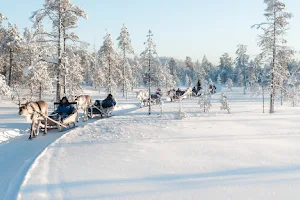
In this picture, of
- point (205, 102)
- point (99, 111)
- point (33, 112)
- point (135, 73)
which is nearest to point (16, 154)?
point (33, 112)

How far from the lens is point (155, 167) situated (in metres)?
6.84

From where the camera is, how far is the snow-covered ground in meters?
5.33

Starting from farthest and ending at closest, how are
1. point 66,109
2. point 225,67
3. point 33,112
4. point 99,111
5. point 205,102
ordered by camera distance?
point 225,67
point 205,102
point 99,111
point 66,109
point 33,112

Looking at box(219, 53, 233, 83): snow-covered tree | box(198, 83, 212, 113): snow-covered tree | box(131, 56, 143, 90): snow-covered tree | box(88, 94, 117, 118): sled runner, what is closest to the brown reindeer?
box(88, 94, 117, 118): sled runner

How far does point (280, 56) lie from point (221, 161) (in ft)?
A: 71.0

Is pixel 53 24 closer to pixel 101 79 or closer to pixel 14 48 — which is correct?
pixel 14 48

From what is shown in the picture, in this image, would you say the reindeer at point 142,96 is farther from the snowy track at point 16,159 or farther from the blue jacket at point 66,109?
the snowy track at point 16,159

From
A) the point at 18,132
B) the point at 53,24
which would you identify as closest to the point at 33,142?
the point at 18,132

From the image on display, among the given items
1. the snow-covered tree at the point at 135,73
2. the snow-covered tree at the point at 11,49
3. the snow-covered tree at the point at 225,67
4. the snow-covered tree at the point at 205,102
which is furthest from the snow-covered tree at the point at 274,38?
the snow-covered tree at the point at 225,67

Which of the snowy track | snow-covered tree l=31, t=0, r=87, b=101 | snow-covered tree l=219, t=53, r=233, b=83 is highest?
snow-covered tree l=219, t=53, r=233, b=83

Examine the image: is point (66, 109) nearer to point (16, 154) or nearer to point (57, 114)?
point (57, 114)

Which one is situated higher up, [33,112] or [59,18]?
[59,18]

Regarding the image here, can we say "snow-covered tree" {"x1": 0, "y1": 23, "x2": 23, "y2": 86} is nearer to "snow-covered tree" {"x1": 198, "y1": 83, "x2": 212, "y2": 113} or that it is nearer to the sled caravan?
the sled caravan

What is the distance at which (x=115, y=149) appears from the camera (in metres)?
8.86
